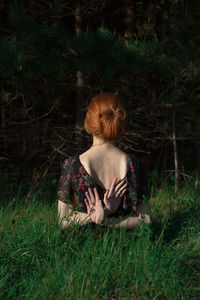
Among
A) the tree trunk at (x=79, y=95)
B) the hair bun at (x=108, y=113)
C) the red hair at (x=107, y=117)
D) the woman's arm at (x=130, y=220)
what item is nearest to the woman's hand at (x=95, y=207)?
the woman's arm at (x=130, y=220)

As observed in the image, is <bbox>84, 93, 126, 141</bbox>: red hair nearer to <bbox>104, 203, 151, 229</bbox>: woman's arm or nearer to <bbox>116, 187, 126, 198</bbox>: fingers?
<bbox>116, 187, 126, 198</bbox>: fingers

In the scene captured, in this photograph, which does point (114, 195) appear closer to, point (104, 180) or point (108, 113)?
point (104, 180)

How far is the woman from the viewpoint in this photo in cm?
270

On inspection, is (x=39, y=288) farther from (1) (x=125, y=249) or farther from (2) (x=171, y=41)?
(2) (x=171, y=41)

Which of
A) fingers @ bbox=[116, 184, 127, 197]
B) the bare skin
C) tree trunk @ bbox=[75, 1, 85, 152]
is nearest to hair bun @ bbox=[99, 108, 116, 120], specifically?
the bare skin

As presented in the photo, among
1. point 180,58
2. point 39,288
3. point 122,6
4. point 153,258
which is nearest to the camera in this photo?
point 39,288

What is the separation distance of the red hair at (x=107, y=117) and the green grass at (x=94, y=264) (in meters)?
0.71

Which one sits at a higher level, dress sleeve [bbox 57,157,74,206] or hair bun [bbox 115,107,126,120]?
hair bun [bbox 115,107,126,120]

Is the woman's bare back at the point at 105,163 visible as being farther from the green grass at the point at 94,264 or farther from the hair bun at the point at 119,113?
the green grass at the point at 94,264

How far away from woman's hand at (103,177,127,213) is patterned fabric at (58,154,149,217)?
81 millimetres

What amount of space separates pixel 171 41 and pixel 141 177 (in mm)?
2715

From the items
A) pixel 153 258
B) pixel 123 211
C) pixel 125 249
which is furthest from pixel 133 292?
pixel 123 211

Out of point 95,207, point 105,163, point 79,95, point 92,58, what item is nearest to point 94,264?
point 95,207

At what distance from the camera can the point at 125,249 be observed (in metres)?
2.92
